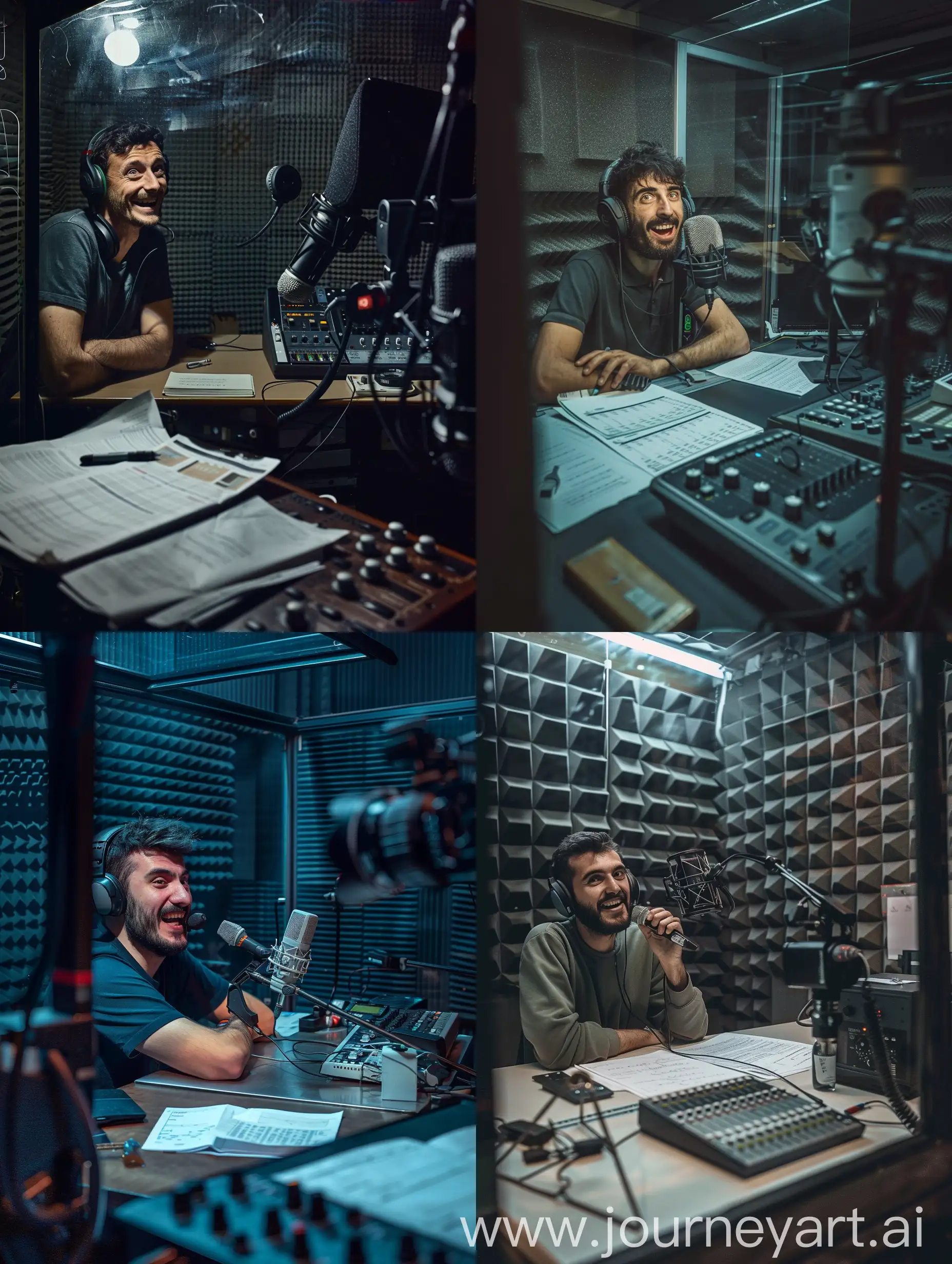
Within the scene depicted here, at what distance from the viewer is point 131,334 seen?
7.11 feet

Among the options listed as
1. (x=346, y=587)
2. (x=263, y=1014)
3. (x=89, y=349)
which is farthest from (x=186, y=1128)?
(x=89, y=349)

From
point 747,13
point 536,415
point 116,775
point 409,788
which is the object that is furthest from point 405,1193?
point 747,13

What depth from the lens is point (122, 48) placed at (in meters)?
2.15

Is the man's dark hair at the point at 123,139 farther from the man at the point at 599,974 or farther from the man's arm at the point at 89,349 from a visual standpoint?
the man at the point at 599,974

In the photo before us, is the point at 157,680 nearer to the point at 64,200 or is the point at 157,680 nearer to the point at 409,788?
the point at 409,788

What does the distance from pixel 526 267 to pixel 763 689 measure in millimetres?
1009

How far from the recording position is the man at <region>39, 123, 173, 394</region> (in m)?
2.15

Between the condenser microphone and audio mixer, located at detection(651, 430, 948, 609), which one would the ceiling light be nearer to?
audio mixer, located at detection(651, 430, 948, 609)

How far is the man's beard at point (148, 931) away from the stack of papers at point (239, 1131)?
0.32 m

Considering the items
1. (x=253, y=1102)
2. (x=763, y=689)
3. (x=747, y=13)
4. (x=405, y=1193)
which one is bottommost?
(x=405, y=1193)

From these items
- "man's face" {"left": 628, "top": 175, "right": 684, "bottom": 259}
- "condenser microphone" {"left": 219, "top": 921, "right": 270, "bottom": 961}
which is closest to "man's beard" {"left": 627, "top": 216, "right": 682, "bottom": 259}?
"man's face" {"left": 628, "top": 175, "right": 684, "bottom": 259}

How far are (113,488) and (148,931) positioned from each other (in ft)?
3.10

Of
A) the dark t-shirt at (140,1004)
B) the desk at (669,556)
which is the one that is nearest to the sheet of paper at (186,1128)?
the dark t-shirt at (140,1004)

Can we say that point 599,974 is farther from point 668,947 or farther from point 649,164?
point 649,164
